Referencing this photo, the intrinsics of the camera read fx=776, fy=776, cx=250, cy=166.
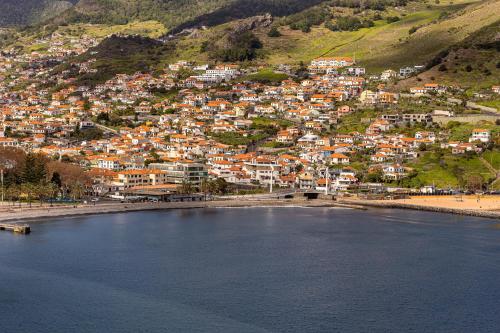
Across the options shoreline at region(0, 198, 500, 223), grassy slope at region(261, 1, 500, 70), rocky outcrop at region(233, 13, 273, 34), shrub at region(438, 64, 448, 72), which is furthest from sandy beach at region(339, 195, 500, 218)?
rocky outcrop at region(233, 13, 273, 34)

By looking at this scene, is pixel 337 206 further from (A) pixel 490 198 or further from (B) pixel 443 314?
(B) pixel 443 314

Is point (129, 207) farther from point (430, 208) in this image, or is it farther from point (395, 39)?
point (395, 39)

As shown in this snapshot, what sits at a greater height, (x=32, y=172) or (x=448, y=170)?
(x=448, y=170)

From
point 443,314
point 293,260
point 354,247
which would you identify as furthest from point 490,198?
point 443,314

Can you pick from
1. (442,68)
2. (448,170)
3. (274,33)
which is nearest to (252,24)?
(274,33)

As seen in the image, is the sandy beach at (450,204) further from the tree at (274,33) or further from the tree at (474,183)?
the tree at (274,33)
